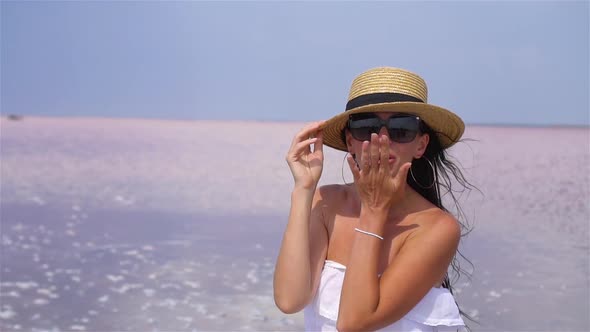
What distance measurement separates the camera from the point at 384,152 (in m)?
2.29

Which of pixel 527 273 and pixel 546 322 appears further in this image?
pixel 527 273

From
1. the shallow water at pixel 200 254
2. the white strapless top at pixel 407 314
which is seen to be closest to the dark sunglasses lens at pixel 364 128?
the white strapless top at pixel 407 314

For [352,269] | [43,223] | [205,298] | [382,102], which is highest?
[382,102]

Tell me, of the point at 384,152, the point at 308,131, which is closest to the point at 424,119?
the point at 384,152

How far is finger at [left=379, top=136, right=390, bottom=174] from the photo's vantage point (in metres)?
2.27

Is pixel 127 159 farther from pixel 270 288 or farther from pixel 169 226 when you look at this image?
pixel 270 288

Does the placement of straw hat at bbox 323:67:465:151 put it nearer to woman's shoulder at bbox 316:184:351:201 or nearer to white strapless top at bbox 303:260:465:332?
woman's shoulder at bbox 316:184:351:201

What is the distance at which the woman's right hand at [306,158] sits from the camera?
254cm

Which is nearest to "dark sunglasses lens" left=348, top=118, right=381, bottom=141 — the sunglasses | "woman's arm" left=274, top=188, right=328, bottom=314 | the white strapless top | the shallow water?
the sunglasses

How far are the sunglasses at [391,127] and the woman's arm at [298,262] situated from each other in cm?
29

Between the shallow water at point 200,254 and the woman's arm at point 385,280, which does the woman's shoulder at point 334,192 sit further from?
the shallow water at point 200,254

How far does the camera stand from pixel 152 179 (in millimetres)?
16344

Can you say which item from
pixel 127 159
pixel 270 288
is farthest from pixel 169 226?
pixel 127 159

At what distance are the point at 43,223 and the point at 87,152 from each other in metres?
16.0
